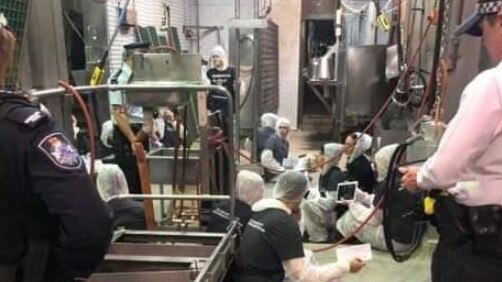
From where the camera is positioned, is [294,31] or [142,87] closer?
[142,87]

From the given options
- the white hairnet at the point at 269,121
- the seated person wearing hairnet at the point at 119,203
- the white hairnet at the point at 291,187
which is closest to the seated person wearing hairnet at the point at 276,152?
the white hairnet at the point at 269,121

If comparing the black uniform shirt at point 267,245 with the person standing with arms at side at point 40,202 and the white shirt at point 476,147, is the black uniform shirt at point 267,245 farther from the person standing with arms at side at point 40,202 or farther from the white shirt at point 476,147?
the person standing with arms at side at point 40,202

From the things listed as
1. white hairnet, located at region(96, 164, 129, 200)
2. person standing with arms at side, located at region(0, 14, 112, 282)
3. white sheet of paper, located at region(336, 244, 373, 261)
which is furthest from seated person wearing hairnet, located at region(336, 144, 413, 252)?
person standing with arms at side, located at region(0, 14, 112, 282)

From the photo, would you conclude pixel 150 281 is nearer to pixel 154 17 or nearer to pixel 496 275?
pixel 496 275

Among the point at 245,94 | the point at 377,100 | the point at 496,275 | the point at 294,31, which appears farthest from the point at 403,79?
the point at 294,31

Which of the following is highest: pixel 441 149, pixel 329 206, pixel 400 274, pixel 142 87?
pixel 142 87

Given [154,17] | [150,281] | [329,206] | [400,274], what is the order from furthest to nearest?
[154,17] → [329,206] → [400,274] → [150,281]

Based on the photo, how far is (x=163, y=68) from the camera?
254 cm

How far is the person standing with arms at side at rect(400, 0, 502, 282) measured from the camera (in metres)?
1.48

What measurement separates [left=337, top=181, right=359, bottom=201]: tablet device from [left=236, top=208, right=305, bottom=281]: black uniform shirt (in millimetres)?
1888

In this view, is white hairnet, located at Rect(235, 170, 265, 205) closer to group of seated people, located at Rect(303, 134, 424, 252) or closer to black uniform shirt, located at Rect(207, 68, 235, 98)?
group of seated people, located at Rect(303, 134, 424, 252)

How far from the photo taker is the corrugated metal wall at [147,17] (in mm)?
5703

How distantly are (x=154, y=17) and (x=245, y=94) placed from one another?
227cm

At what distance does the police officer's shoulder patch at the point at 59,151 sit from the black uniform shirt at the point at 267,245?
49.0 inches
